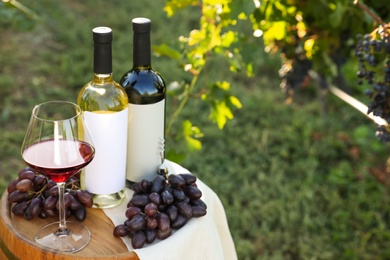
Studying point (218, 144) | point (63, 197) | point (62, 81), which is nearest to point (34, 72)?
point (62, 81)

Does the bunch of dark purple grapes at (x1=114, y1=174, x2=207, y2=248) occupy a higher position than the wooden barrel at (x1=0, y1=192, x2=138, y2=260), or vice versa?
the bunch of dark purple grapes at (x1=114, y1=174, x2=207, y2=248)

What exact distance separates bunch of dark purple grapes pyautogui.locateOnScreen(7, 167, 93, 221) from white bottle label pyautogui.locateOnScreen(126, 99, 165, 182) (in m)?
0.18

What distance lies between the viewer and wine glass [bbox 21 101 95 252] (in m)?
1.50

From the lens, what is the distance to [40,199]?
171 centimetres

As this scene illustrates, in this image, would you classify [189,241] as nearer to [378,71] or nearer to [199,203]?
[199,203]

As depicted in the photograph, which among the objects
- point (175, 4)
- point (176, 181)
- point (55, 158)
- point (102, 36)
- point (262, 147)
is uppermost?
point (102, 36)

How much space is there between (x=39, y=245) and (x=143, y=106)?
466 millimetres

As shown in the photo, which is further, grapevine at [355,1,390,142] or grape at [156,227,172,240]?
grapevine at [355,1,390,142]

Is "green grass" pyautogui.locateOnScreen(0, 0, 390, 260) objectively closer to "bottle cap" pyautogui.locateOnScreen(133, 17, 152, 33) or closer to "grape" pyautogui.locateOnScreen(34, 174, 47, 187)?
"bottle cap" pyautogui.locateOnScreen(133, 17, 152, 33)

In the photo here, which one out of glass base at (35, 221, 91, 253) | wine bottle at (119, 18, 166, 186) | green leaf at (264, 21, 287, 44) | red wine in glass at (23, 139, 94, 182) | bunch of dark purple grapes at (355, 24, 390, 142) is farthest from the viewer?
green leaf at (264, 21, 287, 44)

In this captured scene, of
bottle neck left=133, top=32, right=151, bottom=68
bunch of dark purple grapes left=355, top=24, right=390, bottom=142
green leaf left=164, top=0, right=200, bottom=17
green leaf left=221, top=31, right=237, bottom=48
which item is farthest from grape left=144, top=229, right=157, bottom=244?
green leaf left=164, top=0, right=200, bottom=17

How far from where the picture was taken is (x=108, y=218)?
5.72 ft

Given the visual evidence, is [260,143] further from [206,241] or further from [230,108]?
[206,241]

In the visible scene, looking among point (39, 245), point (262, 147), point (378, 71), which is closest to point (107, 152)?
point (39, 245)
